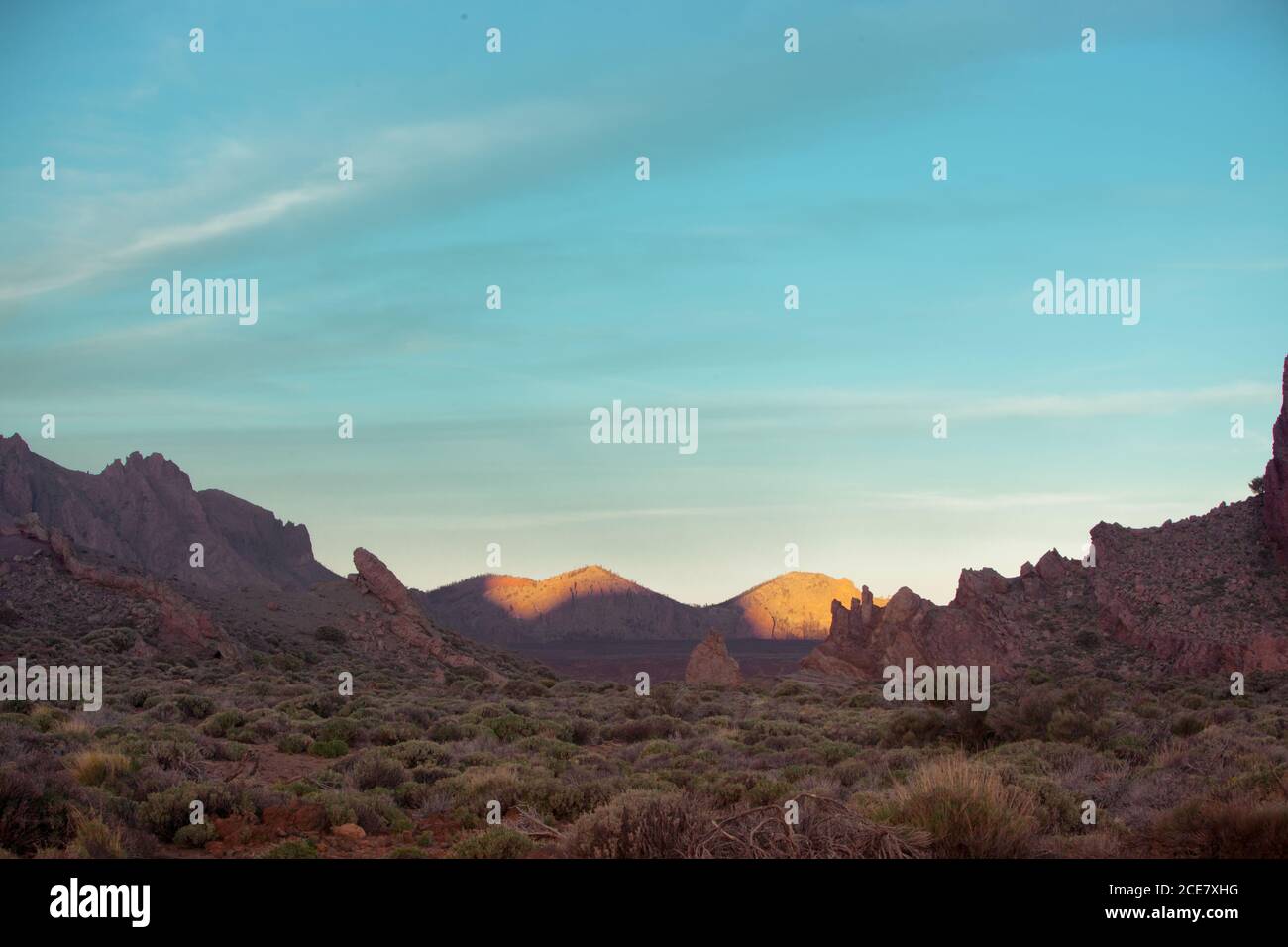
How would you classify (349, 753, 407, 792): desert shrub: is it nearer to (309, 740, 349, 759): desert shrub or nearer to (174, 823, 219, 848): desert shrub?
(309, 740, 349, 759): desert shrub

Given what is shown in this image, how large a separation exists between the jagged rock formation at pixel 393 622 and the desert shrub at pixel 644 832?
120 feet

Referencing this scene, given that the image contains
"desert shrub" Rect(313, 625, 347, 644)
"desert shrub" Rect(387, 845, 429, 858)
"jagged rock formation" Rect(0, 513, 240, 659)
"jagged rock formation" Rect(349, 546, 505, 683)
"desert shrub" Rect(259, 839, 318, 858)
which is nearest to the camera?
"desert shrub" Rect(259, 839, 318, 858)

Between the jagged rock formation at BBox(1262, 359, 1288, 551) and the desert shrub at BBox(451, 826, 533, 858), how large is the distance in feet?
151

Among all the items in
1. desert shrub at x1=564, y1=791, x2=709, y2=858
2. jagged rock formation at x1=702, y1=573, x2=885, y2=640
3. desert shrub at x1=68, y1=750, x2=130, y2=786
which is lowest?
jagged rock formation at x1=702, y1=573, x2=885, y2=640

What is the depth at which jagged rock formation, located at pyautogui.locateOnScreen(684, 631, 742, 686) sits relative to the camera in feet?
145

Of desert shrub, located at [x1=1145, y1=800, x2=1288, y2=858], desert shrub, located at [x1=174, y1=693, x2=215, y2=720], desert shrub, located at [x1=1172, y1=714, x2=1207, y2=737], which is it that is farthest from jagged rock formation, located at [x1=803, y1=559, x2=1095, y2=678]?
desert shrub, located at [x1=1145, y1=800, x2=1288, y2=858]

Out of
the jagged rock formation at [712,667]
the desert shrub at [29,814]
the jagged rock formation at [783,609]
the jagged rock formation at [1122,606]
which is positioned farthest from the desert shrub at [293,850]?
the jagged rock formation at [783,609]

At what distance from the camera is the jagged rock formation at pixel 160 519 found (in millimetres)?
99062

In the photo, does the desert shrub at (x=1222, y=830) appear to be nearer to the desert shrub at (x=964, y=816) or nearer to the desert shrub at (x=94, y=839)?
the desert shrub at (x=964, y=816)

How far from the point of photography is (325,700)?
2453 centimetres

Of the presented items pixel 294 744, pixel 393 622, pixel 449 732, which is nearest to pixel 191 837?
pixel 294 744

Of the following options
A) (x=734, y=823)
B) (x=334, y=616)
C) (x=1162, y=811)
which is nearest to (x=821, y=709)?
(x=1162, y=811)
